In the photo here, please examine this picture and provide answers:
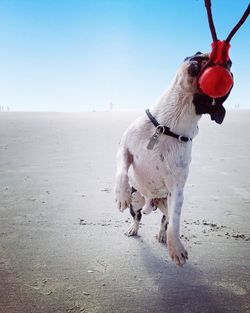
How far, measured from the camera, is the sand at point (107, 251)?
274 cm

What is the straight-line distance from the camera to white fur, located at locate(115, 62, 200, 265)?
3006 mm

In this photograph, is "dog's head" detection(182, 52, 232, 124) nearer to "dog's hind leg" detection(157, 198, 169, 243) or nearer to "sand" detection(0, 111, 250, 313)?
"dog's hind leg" detection(157, 198, 169, 243)

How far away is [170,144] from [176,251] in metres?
0.91

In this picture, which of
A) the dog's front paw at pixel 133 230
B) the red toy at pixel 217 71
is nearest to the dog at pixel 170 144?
the red toy at pixel 217 71

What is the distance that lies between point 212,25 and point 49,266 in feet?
7.85

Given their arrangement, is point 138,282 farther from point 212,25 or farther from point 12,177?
point 12,177

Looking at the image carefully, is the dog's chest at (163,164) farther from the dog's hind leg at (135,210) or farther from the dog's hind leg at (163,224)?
the dog's hind leg at (135,210)

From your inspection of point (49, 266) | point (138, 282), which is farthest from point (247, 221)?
point (49, 266)

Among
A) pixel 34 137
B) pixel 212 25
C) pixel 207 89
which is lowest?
pixel 34 137

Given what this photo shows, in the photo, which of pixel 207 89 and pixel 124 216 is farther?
pixel 124 216

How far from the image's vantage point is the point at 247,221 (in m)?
4.69

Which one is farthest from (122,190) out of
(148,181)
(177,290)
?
(177,290)

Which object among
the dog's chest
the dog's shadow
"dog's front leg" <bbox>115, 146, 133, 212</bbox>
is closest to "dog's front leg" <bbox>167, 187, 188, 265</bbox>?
the dog's chest

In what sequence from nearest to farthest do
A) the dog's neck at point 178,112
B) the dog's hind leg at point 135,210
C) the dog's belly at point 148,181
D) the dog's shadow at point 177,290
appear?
1. the dog's shadow at point 177,290
2. the dog's neck at point 178,112
3. the dog's belly at point 148,181
4. the dog's hind leg at point 135,210
